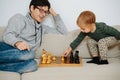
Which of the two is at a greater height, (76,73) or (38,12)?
(38,12)

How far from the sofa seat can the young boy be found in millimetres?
188

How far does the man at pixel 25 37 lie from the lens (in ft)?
6.46

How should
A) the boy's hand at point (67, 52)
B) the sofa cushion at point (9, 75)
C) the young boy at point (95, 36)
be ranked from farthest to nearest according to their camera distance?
the boy's hand at point (67, 52), the young boy at point (95, 36), the sofa cushion at point (9, 75)

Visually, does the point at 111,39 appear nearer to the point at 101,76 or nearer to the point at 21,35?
the point at 101,76

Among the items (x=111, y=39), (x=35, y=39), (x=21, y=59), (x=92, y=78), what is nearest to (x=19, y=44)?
(x=21, y=59)

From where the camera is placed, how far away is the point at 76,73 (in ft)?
6.32

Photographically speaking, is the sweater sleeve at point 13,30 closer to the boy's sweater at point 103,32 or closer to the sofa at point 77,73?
the sofa at point 77,73

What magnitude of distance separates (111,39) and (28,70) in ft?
2.74

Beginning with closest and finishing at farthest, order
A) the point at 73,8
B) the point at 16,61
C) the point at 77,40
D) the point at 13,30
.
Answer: the point at 16,61 < the point at 13,30 < the point at 77,40 < the point at 73,8

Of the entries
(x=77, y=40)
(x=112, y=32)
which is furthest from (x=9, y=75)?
(x=112, y=32)

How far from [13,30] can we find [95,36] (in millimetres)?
763

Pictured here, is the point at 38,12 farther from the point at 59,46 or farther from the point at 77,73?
the point at 77,73

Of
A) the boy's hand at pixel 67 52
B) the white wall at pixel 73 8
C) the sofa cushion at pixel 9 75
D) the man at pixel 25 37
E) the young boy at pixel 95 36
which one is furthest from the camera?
the white wall at pixel 73 8

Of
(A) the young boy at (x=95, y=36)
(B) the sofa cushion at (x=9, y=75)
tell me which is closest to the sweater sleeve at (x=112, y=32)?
(A) the young boy at (x=95, y=36)
